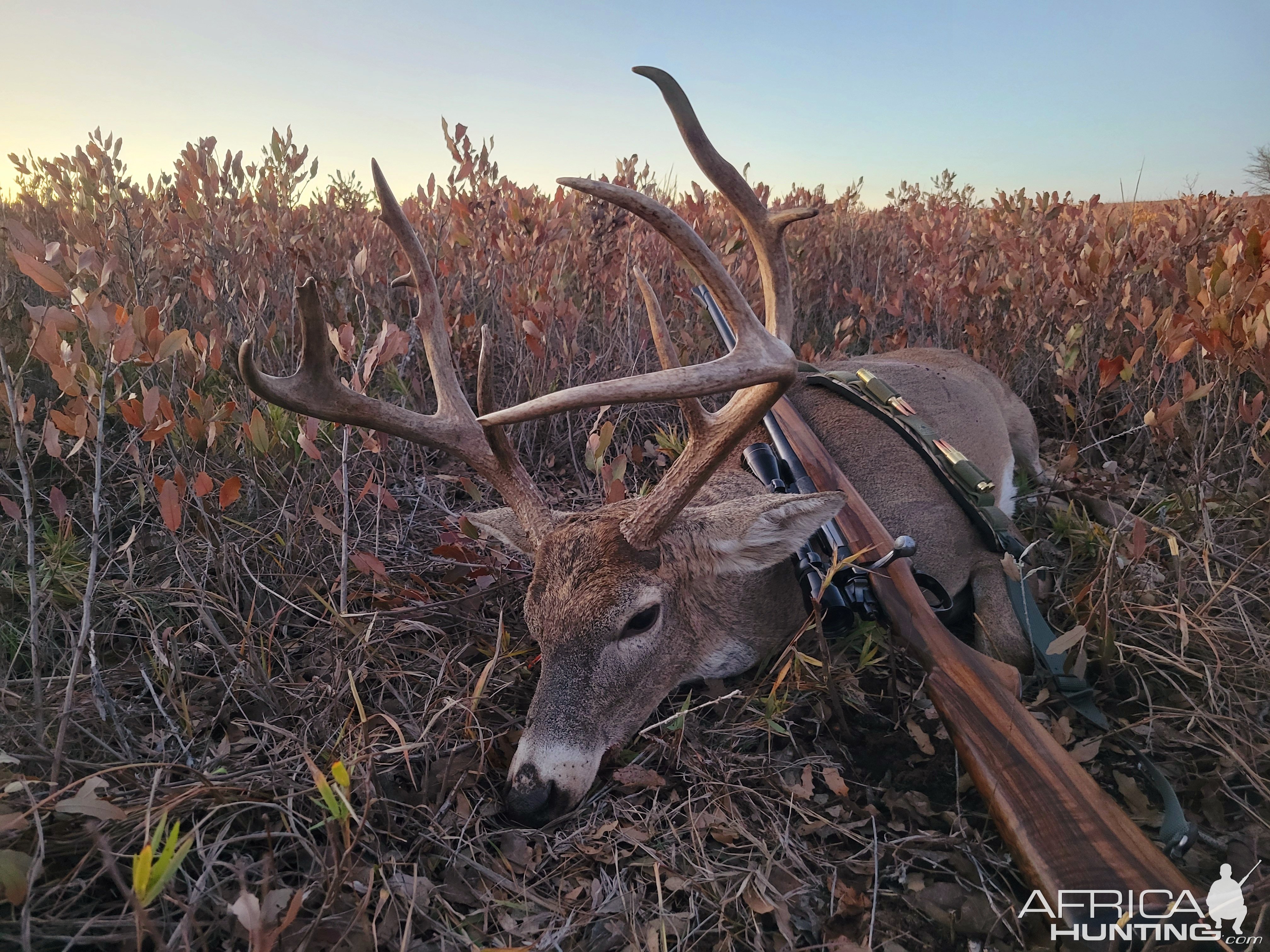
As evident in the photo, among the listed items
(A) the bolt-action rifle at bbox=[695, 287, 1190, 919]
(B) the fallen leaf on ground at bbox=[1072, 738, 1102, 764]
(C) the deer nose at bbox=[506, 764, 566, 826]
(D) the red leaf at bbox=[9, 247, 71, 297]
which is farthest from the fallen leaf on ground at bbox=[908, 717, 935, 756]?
(D) the red leaf at bbox=[9, 247, 71, 297]

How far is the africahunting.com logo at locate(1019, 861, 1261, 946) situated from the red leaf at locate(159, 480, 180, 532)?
7.82 ft

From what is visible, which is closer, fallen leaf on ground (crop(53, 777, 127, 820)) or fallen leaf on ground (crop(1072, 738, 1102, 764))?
fallen leaf on ground (crop(53, 777, 127, 820))

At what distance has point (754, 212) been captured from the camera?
2.30m

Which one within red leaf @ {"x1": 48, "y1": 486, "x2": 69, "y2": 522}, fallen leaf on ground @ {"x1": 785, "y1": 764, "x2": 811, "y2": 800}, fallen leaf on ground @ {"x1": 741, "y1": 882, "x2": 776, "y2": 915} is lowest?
fallen leaf on ground @ {"x1": 741, "y1": 882, "x2": 776, "y2": 915}

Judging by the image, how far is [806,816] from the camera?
1.95m

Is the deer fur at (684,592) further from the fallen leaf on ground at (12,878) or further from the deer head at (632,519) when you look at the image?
the fallen leaf on ground at (12,878)

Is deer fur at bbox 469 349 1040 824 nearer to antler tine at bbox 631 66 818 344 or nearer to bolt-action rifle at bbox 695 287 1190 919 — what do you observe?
bolt-action rifle at bbox 695 287 1190 919

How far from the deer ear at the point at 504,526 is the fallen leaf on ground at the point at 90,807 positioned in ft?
4.56

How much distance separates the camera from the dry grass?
1.56 m

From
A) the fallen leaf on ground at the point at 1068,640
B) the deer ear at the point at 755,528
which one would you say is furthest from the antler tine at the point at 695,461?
the fallen leaf on ground at the point at 1068,640

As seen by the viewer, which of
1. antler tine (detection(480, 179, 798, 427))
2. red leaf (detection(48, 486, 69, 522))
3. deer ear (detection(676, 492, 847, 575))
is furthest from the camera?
deer ear (detection(676, 492, 847, 575))

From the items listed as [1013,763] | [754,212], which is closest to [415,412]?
[754,212]

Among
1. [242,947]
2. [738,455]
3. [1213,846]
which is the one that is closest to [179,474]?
[242,947]

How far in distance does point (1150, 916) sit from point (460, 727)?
174 centimetres
